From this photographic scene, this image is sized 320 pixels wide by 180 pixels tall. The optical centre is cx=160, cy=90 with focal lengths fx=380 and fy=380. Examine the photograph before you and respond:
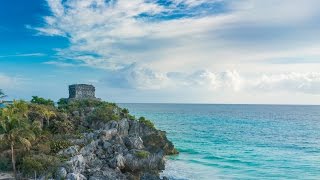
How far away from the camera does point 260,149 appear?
253ft

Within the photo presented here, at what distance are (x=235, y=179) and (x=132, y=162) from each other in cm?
1376

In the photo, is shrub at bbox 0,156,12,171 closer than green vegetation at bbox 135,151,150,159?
Yes

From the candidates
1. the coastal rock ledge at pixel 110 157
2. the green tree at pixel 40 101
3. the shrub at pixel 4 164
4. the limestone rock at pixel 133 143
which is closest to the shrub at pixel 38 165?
the coastal rock ledge at pixel 110 157

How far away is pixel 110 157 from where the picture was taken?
48594 millimetres

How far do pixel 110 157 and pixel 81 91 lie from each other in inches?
1950

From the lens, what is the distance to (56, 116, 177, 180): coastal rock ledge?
133 feet

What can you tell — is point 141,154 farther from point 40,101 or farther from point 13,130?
point 40,101

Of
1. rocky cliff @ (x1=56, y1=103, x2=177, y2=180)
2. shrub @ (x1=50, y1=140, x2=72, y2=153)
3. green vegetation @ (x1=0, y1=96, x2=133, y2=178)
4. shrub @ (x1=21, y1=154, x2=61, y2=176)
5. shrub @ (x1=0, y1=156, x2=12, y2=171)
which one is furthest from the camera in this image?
shrub @ (x1=50, y1=140, x2=72, y2=153)

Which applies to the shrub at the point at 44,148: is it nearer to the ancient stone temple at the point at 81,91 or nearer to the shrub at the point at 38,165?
the shrub at the point at 38,165

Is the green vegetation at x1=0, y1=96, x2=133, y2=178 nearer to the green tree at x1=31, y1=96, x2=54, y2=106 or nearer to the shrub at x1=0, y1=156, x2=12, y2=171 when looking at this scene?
the shrub at x1=0, y1=156, x2=12, y2=171

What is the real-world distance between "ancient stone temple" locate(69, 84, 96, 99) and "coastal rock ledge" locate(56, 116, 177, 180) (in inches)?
1223

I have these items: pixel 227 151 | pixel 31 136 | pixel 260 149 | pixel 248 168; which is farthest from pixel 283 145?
pixel 31 136

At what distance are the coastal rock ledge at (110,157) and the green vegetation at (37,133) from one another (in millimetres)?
1302

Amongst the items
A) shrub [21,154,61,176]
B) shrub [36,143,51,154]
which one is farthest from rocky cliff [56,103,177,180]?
shrub [36,143,51,154]
